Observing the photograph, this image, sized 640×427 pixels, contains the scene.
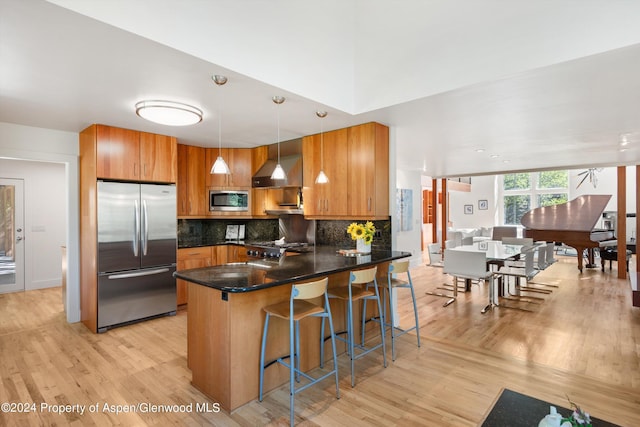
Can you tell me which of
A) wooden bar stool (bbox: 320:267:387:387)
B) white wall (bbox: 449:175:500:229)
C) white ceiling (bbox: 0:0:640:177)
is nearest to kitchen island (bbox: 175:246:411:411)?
wooden bar stool (bbox: 320:267:387:387)

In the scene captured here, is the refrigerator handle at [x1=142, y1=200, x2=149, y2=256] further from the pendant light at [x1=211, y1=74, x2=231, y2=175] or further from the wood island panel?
the wood island panel

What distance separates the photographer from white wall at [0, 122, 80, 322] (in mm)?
3861

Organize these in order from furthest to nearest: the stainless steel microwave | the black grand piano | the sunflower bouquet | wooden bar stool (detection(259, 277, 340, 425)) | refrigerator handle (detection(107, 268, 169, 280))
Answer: the black grand piano → the stainless steel microwave → refrigerator handle (detection(107, 268, 169, 280)) → the sunflower bouquet → wooden bar stool (detection(259, 277, 340, 425))

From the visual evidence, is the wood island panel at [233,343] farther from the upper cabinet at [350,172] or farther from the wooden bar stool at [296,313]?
the upper cabinet at [350,172]

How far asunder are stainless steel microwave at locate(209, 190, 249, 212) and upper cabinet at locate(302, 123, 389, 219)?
137 centimetres

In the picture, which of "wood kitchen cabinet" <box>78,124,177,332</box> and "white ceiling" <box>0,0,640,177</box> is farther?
"wood kitchen cabinet" <box>78,124,177,332</box>

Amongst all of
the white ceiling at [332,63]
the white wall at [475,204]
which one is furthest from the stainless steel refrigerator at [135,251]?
the white wall at [475,204]

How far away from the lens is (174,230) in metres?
4.38

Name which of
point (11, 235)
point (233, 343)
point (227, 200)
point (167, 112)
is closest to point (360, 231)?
point (233, 343)

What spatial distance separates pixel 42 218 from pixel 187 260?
3391 mm

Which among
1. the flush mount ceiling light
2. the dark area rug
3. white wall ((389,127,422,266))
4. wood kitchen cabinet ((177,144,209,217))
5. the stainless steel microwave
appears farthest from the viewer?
white wall ((389,127,422,266))

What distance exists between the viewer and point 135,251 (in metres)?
4.05

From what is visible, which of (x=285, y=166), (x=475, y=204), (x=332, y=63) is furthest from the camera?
(x=475, y=204)

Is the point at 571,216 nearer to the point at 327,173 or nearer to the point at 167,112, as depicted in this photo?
the point at 327,173
